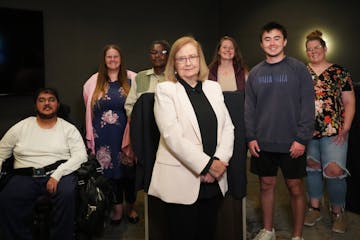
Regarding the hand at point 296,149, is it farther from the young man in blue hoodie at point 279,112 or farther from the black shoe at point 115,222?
the black shoe at point 115,222

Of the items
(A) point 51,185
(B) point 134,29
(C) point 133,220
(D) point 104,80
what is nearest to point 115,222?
(C) point 133,220

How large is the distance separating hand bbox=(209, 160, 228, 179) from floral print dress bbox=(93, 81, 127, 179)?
1167 mm

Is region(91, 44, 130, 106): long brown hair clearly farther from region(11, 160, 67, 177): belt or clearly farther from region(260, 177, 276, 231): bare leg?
region(260, 177, 276, 231): bare leg

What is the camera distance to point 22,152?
2.48 meters

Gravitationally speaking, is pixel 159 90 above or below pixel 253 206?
above

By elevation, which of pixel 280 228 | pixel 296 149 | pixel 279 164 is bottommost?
pixel 280 228

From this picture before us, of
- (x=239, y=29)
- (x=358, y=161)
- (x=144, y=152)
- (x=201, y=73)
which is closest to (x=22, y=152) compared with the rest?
(x=144, y=152)

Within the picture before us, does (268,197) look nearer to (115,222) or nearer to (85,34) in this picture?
(115,222)

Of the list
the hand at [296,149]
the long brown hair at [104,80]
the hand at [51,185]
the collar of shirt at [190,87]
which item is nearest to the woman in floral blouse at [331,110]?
the hand at [296,149]

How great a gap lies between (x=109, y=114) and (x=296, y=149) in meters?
1.43

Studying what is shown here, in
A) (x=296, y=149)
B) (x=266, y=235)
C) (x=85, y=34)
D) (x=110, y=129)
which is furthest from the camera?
(x=85, y=34)

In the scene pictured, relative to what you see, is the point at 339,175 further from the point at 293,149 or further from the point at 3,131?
the point at 3,131

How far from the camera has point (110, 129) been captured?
2744 mm

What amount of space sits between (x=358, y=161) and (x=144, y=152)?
197cm
